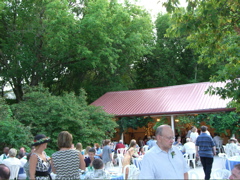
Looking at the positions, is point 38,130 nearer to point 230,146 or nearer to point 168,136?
point 230,146

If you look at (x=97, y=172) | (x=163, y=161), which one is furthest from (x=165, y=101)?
(x=163, y=161)

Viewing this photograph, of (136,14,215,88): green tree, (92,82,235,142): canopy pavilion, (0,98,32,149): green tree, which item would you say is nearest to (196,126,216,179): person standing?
(0,98,32,149): green tree

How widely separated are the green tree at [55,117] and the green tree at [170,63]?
52.5ft

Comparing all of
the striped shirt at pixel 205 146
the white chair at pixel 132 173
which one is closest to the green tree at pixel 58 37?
the striped shirt at pixel 205 146

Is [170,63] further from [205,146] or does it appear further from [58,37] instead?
[205,146]

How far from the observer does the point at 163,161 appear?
11.9 ft

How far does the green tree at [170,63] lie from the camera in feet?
108

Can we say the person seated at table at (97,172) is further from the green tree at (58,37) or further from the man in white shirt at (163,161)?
the green tree at (58,37)

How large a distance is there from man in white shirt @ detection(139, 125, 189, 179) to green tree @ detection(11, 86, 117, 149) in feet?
44.5

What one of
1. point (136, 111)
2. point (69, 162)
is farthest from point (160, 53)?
point (69, 162)

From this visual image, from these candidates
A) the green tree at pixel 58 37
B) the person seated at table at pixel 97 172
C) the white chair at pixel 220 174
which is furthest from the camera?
the green tree at pixel 58 37

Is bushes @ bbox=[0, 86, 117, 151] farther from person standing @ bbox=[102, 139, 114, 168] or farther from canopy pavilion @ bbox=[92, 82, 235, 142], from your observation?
person standing @ bbox=[102, 139, 114, 168]

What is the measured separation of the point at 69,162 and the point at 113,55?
2032 cm

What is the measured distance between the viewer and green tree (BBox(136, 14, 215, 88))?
108ft
